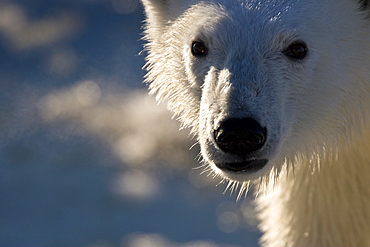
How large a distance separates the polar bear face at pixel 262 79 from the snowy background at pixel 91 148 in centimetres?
314

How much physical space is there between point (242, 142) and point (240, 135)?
6 centimetres

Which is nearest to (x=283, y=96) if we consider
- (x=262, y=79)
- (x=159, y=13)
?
(x=262, y=79)

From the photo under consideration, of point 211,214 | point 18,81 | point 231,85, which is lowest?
point 231,85

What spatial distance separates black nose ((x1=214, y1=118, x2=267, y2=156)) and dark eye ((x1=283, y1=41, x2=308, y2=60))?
0.47 meters

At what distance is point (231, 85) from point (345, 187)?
1.08 meters

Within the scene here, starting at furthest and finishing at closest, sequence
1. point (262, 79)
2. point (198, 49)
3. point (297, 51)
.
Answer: point (198, 49), point (297, 51), point (262, 79)

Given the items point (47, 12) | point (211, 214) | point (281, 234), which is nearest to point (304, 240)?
point (281, 234)

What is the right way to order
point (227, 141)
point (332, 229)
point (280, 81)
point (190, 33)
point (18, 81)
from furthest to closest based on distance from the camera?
1. point (18, 81)
2. point (332, 229)
3. point (190, 33)
4. point (280, 81)
5. point (227, 141)

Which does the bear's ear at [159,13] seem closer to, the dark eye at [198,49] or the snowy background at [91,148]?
the dark eye at [198,49]

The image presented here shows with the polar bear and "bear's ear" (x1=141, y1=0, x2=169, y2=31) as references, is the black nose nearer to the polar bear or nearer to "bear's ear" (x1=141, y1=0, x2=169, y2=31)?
the polar bear

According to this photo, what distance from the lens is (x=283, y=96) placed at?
11.3ft

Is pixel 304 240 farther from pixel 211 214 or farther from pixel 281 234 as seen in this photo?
pixel 211 214

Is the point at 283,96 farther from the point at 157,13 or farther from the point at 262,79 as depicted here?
the point at 157,13

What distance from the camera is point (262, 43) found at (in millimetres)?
3436
